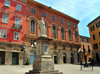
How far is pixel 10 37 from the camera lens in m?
20.6

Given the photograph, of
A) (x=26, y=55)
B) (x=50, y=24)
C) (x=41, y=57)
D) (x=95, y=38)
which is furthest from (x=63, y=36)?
(x=41, y=57)

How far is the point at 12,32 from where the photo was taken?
2103cm

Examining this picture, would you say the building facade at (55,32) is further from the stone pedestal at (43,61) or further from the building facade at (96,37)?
the stone pedestal at (43,61)

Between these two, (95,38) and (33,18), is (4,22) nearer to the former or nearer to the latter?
(33,18)

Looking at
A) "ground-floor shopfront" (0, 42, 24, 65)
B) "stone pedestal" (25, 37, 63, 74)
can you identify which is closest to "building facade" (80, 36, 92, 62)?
"ground-floor shopfront" (0, 42, 24, 65)

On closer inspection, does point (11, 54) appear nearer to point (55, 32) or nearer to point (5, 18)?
point (5, 18)

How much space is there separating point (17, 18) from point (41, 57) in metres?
17.0

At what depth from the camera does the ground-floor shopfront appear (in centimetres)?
1913

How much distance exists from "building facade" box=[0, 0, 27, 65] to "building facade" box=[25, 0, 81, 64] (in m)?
1.53

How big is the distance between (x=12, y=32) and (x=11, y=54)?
469 centimetres

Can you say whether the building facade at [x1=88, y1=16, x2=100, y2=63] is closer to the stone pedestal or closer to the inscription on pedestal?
the inscription on pedestal

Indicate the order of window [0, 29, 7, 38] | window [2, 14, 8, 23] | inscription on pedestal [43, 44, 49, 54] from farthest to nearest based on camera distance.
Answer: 1. window [2, 14, 8, 23]
2. window [0, 29, 7, 38]
3. inscription on pedestal [43, 44, 49, 54]

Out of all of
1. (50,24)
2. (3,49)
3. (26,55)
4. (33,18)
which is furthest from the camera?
(50,24)

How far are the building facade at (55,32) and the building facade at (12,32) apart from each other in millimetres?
1529
